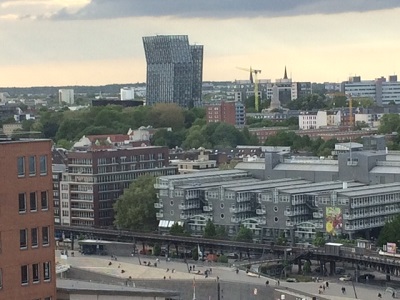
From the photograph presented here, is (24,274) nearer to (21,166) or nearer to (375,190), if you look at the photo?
(21,166)

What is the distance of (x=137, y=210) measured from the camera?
100 m

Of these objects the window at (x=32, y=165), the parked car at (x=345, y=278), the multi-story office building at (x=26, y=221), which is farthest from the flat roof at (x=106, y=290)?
the parked car at (x=345, y=278)

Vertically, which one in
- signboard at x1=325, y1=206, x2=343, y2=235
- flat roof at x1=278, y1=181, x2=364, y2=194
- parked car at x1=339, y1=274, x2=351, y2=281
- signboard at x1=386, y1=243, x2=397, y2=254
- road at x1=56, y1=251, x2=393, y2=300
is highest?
flat roof at x1=278, y1=181, x2=364, y2=194

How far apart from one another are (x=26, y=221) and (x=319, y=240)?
5660 cm

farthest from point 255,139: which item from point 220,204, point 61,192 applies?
point 220,204

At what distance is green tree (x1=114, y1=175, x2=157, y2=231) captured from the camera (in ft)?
328

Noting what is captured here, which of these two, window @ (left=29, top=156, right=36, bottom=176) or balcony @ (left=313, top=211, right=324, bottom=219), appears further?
balcony @ (left=313, top=211, right=324, bottom=219)

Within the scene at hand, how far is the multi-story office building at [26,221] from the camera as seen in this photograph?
2897 cm

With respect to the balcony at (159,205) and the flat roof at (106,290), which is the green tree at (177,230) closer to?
the balcony at (159,205)

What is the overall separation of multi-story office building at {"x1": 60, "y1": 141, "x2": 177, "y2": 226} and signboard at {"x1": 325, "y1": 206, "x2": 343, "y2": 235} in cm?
2401

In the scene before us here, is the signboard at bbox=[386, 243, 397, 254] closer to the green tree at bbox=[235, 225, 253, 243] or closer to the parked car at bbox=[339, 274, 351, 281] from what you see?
the parked car at bbox=[339, 274, 351, 281]

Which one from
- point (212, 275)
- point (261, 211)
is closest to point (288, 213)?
point (261, 211)

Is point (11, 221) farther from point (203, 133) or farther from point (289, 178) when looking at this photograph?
point (203, 133)

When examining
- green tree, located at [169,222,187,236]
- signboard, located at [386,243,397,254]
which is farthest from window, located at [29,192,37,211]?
green tree, located at [169,222,187,236]
